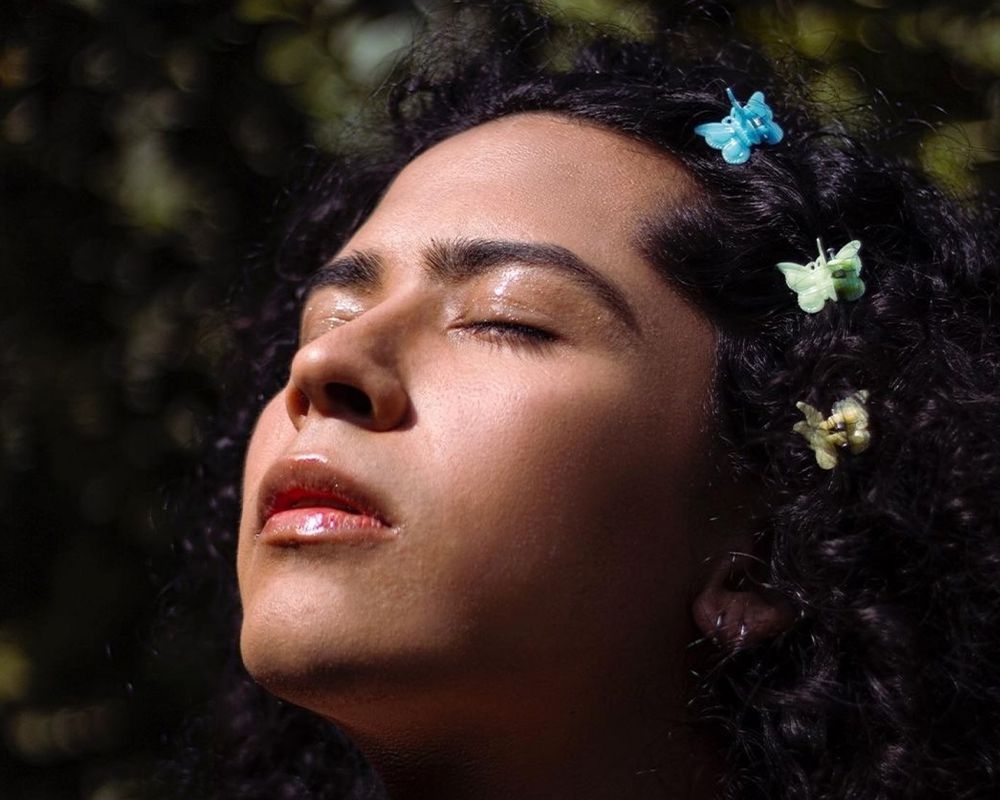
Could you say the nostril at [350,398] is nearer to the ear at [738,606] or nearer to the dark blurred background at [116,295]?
the ear at [738,606]

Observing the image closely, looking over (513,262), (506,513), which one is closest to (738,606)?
(506,513)

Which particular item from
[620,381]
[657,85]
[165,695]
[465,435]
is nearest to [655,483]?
[620,381]

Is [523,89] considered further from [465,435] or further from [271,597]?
[271,597]

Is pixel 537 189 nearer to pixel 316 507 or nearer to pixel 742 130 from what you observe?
pixel 742 130

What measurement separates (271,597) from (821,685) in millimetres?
674

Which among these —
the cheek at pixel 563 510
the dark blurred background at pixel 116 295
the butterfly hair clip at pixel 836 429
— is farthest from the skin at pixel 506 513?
the dark blurred background at pixel 116 295

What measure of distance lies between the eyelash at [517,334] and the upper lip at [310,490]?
0.25 meters

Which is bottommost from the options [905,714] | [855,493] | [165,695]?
[165,695]

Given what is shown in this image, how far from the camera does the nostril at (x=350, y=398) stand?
174 cm

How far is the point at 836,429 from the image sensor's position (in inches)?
73.7

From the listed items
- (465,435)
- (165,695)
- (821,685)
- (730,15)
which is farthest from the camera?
(165,695)

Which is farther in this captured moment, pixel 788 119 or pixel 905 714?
pixel 788 119

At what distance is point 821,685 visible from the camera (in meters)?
1.82

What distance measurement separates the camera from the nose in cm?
171
